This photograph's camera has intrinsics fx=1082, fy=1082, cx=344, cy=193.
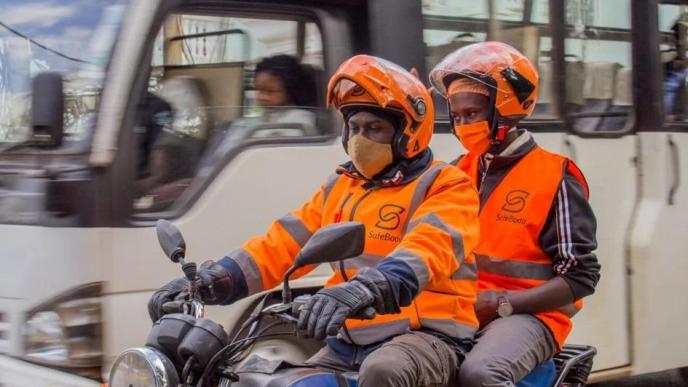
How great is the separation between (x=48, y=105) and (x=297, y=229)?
4.21ft

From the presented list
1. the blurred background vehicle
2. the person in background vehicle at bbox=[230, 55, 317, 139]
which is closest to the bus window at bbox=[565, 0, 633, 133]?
the blurred background vehicle

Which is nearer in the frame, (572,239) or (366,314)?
(366,314)

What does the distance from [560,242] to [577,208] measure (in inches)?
5.8

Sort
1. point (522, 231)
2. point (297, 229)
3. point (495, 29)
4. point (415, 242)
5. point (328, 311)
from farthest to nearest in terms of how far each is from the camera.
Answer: point (495, 29)
point (522, 231)
point (297, 229)
point (415, 242)
point (328, 311)

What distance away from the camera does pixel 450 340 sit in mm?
3340

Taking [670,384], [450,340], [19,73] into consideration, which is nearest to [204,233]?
[19,73]

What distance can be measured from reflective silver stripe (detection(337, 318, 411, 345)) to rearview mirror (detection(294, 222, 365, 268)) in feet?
2.12

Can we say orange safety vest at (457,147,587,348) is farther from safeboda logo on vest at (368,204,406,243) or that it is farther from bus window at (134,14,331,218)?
bus window at (134,14,331,218)

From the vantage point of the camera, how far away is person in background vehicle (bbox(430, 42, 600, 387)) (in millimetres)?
3750

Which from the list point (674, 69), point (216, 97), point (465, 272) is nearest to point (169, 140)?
point (216, 97)

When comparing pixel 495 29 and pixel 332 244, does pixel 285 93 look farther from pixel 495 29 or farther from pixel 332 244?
pixel 332 244

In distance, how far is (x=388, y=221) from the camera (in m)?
3.34

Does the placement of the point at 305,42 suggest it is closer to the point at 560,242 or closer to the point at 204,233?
the point at 204,233

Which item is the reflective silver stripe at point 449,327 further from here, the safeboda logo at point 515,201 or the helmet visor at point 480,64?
the helmet visor at point 480,64
